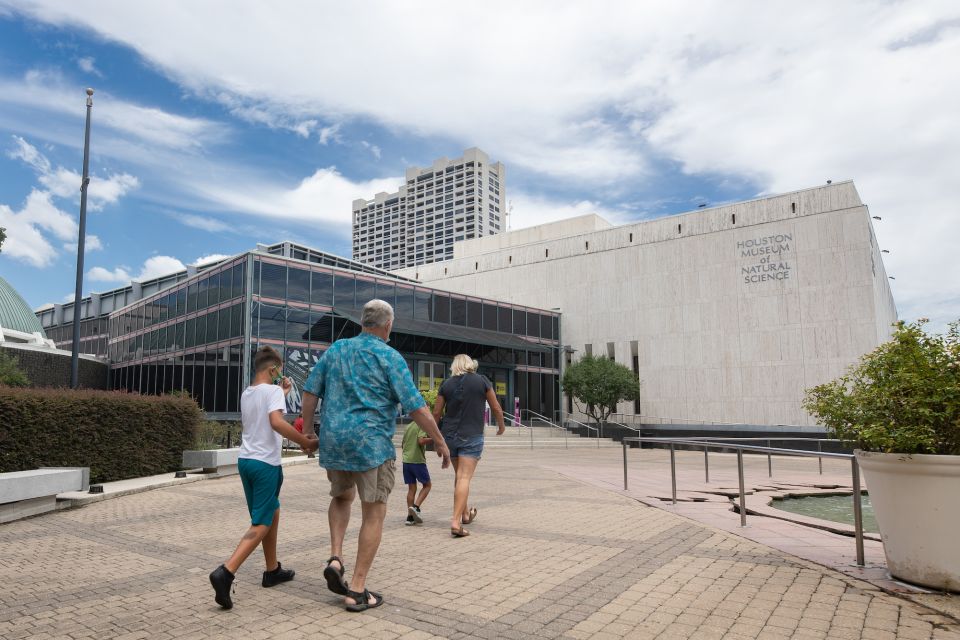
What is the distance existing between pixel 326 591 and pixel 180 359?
28999 millimetres

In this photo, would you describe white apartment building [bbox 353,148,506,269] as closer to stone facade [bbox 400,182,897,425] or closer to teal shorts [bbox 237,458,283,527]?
stone facade [bbox 400,182,897,425]

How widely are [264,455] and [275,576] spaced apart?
892 mm

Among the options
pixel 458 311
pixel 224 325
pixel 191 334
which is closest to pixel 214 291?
pixel 224 325

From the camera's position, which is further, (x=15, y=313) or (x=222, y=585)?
(x=15, y=313)

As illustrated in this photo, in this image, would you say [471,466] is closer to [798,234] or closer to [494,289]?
[798,234]

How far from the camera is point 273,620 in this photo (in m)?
3.66

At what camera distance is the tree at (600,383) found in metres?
34.6

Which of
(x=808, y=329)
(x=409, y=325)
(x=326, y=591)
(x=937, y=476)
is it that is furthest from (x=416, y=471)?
(x=808, y=329)

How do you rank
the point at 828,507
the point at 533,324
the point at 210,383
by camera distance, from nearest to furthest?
the point at 828,507 < the point at 210,383 < the point at 533,324

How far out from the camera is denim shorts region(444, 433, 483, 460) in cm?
651

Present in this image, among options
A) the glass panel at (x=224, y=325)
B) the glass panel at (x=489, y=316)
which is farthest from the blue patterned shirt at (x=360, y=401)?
the glass panel at (x=489, y=316)

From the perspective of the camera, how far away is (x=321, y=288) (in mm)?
27562

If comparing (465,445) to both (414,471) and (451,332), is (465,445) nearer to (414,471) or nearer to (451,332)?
(414,471)

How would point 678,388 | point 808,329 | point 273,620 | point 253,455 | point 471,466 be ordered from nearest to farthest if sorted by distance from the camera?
point 273,620 < point 253,455 < point 471,466 < point 808,329 < point 678,388
